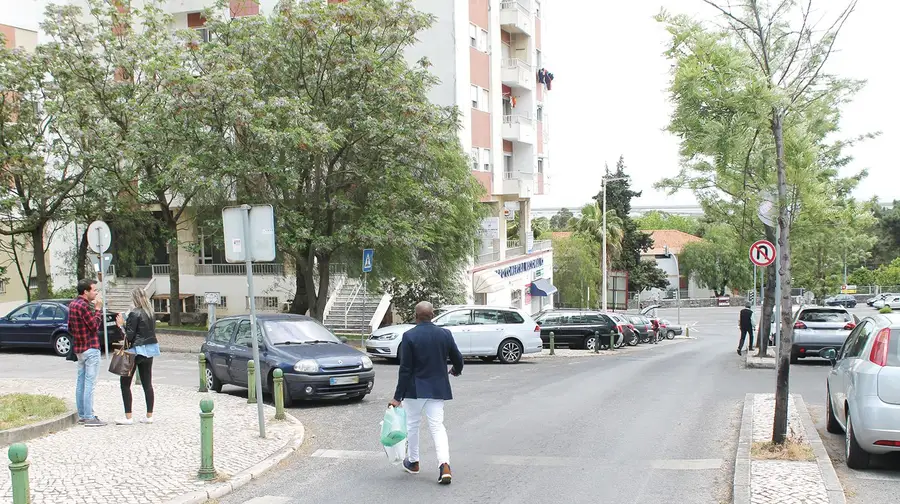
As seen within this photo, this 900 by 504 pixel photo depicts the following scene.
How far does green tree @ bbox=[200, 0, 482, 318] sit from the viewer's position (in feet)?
79.1

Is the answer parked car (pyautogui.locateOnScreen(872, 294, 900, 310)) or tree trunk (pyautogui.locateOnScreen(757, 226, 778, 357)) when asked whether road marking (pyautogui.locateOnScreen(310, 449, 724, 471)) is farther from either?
parked car (pyautogui.locateOnScreen(872, 294, 900, 310))

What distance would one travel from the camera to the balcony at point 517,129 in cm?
4338

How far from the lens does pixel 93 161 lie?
28312 mm

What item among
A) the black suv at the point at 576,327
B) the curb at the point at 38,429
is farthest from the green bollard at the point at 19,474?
the black suv at the point at 576,327

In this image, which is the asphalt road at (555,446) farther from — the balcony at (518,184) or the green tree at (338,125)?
the balcony at (518,184)

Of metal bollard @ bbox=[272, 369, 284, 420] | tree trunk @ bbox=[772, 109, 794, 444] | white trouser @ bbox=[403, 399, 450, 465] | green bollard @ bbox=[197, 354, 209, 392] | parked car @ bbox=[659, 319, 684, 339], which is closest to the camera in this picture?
white trouser @ bbox=[403, 399, 450, 465]

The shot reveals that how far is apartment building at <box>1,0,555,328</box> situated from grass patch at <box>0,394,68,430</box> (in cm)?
2116

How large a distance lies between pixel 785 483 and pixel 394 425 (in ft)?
12.2

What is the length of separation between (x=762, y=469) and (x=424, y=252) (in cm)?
2366

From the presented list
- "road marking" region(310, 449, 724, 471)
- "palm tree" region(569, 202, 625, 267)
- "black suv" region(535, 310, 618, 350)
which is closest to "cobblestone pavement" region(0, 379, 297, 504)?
"road marking" region(310, 449, 724, 471)

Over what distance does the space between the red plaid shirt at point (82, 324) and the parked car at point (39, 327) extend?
44.0 feet

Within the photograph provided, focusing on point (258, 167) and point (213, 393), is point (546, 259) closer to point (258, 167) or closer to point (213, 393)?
point (258, 167)

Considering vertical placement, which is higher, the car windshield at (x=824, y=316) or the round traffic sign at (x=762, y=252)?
the round traffic sign at (x=762, y=252)

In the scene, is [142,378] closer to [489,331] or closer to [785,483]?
[785,483]
